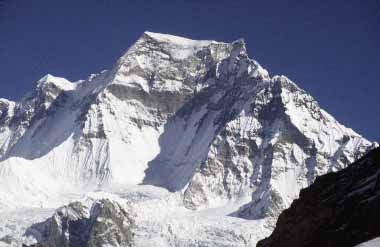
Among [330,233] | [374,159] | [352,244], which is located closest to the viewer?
[352,244]

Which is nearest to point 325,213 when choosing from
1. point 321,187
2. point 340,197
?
point 340,197

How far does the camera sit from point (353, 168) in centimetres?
9038

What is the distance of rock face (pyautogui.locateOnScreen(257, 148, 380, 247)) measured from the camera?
7856cm

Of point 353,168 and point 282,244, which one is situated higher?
point 353,168

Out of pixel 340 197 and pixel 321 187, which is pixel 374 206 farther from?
pixel 321 187

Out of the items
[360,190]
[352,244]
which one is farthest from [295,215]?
[352,244]

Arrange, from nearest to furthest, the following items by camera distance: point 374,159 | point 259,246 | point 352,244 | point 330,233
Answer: point 352,244
point 330,233
point 374,159
point 259,246

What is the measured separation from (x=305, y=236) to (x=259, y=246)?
30.0 ft

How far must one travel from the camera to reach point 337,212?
276ft

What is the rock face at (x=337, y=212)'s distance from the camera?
7856 cm

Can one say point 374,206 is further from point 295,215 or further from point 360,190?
point 295,215

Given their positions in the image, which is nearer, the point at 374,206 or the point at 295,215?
the point at 374,206

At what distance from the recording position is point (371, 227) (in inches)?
3046

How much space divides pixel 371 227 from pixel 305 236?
31.3 feet
